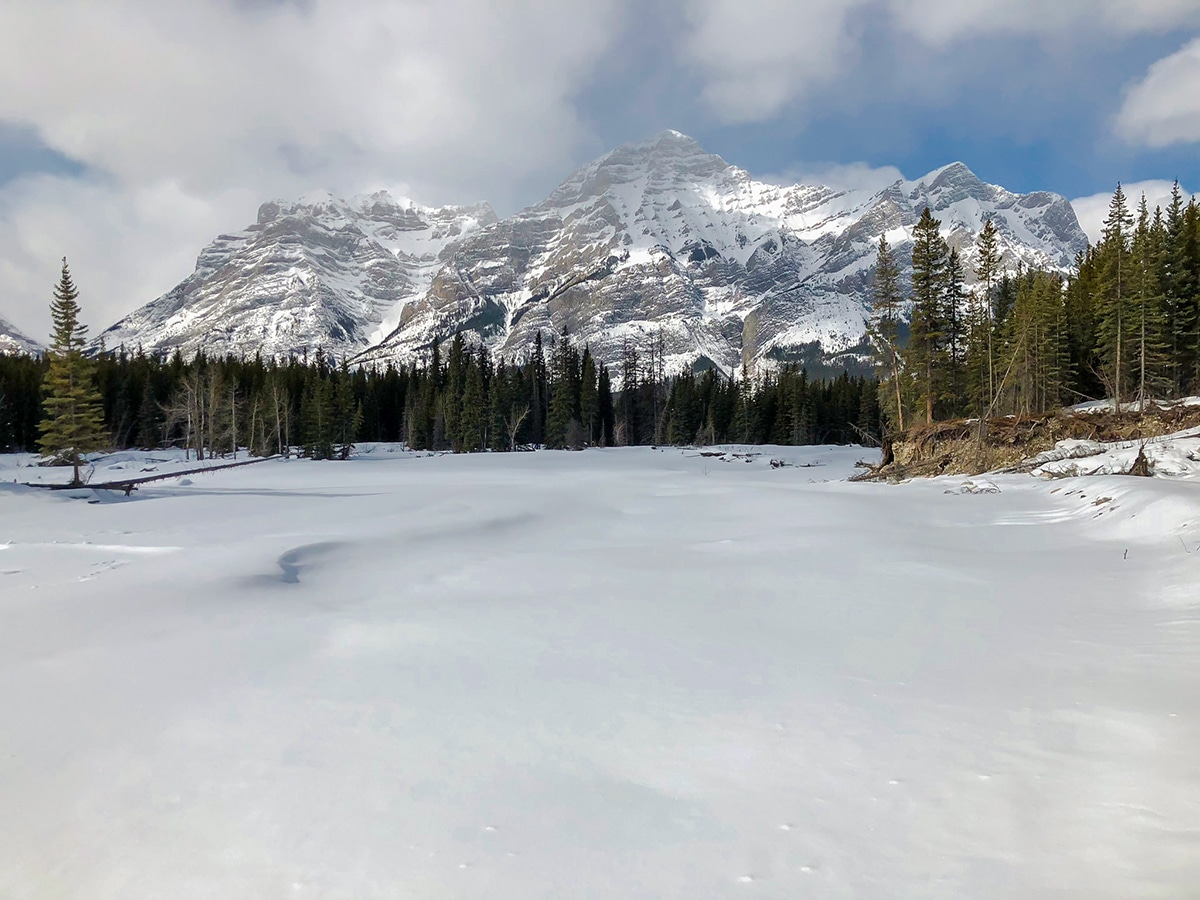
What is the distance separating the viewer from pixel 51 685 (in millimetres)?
3771

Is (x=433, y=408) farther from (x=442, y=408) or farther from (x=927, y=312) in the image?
(x=927, y=312)

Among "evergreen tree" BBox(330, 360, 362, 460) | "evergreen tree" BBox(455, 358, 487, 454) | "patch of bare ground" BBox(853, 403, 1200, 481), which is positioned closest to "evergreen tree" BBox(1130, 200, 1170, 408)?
"patch of bare ground" BBox(853, 403, 1200, 481)

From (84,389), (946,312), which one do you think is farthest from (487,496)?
(946,312)

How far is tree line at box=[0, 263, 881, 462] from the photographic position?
59875 millimetres

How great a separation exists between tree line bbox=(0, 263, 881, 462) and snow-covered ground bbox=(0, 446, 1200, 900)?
49.4 metres

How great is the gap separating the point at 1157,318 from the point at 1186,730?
42.4 meters

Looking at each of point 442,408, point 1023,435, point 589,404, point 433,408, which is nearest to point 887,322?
point 1023,435

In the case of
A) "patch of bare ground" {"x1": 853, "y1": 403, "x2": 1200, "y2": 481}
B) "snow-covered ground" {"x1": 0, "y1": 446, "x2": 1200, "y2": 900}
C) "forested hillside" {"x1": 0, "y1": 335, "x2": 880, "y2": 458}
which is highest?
"forested hillside" {"x1": 0, "y1": 335, "x2": 880, "y2": 458}

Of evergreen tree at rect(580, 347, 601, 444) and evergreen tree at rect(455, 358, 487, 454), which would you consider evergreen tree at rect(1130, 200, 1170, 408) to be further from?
evergreen tree at rect(455, 358, 487, 454)

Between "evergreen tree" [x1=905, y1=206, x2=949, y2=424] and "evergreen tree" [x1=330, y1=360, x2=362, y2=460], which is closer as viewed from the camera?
"evergreen tree" [x1=905, y1=206, x2=949, y2=424]

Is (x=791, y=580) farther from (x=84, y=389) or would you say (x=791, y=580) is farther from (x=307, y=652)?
(x=84, y=389)

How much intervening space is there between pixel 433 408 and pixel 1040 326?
5686 cm

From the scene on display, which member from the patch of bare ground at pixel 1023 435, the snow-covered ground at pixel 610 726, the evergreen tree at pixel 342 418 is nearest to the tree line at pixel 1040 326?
the patch of bare ground at pixel 1023 435

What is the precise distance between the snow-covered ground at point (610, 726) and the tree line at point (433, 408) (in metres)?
49.4
